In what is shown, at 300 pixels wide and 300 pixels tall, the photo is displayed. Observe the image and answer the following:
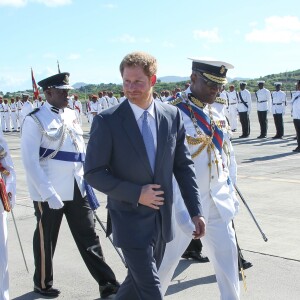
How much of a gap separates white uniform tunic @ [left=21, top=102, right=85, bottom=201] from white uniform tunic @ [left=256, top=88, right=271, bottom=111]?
627 inches

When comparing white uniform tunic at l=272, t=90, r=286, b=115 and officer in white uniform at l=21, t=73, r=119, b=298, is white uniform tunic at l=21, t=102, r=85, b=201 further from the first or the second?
white uniform tunic at l=272, t=90, r=286, b=115

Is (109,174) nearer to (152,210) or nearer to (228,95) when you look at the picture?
(152,210)

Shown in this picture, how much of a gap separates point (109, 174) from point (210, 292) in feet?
7.20

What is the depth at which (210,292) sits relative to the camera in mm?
4906

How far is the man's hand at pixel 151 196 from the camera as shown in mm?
3062

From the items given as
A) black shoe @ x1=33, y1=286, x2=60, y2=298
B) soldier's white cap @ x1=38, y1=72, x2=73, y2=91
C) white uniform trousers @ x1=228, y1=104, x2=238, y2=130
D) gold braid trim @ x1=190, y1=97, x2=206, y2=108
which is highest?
soldier's white cap @ x1=38, y1=72, x2=73, y2=91

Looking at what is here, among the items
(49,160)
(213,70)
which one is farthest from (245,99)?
(213,70)

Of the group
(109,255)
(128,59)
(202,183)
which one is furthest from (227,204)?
(109,255)

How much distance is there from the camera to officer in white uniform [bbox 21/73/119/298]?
4.85 meters

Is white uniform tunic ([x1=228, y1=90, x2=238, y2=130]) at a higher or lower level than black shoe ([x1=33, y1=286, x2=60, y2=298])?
higher

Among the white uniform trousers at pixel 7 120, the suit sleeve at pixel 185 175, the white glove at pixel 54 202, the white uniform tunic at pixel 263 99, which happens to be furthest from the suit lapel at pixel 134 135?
the white uniform trousers at pixel 7 120

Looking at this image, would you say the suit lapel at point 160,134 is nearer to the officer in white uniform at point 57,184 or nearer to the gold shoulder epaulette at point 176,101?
the gold shoulder epaulette at point 176,101

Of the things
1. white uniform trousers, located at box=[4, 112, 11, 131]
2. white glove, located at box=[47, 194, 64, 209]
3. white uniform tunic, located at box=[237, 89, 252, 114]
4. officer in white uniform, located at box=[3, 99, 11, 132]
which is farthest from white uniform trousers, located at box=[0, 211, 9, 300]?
white uniform trousers, located at box=[4, 112, 11, 131]

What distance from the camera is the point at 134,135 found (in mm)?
3166
